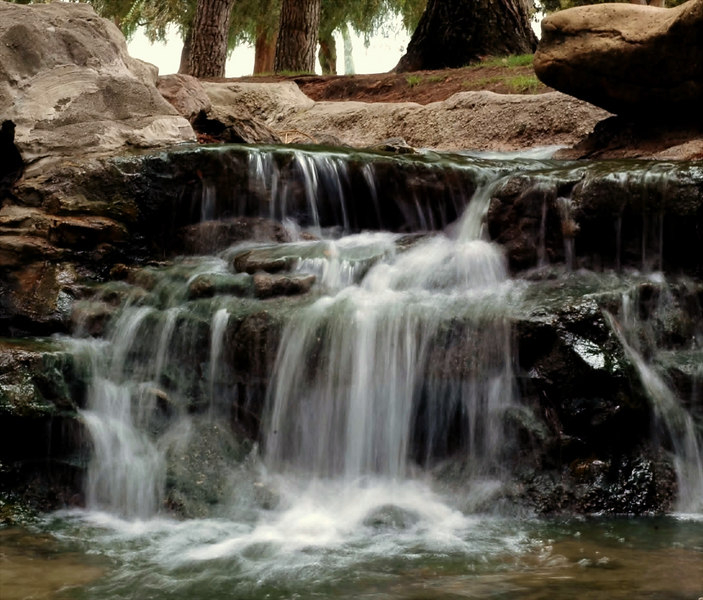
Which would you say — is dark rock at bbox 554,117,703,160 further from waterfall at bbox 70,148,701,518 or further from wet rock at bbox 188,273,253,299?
wet rock at bbox 188,273,253,299

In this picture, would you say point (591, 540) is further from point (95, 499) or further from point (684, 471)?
point (95, 499)

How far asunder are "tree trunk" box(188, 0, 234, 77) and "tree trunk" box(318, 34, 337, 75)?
24.6 ft

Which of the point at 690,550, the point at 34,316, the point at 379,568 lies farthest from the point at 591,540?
the point at 34,316

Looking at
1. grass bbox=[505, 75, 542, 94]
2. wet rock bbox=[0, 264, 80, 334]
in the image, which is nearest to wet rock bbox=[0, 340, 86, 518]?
wet rock bbox=[0, 264, 80, 334]

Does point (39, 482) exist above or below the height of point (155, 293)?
below

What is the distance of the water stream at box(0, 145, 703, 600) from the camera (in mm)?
3654

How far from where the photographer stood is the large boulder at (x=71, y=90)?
7.04 meters

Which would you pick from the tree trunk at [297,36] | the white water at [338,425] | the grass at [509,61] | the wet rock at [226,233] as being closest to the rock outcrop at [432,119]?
the grass at [509,61]

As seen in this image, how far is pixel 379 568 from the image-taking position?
364 cm

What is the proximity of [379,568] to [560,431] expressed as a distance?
59.9 inches

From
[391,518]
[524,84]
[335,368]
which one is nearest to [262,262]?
[335,368]

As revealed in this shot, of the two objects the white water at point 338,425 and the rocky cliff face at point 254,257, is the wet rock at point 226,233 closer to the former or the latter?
the rocky cliff face at point 254,257

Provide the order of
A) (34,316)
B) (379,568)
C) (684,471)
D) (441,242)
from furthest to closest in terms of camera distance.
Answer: (441,242), (34,316), (684,471), (379,568)

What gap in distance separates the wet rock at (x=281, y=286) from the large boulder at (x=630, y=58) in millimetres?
3886
